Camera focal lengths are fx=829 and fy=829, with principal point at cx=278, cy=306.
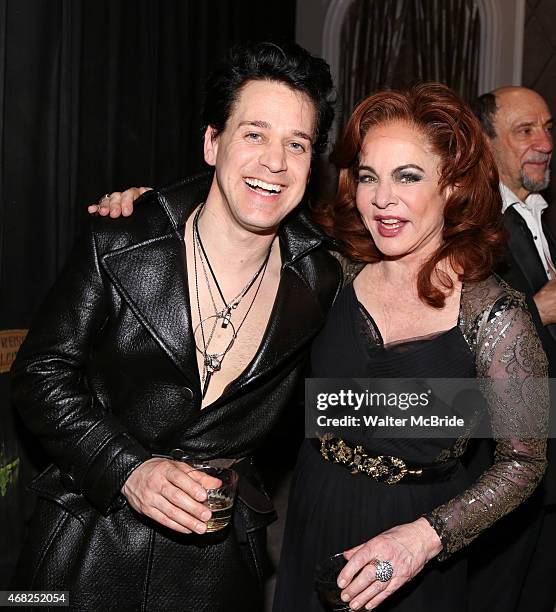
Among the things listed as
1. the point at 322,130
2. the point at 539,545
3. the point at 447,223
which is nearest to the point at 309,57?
the point at 322,130

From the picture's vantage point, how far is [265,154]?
6.22ft

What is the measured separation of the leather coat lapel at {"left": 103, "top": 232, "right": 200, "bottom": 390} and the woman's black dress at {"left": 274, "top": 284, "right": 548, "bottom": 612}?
413 mm

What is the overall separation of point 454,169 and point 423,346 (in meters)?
0.43

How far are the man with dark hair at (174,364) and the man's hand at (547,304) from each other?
1.20 meters

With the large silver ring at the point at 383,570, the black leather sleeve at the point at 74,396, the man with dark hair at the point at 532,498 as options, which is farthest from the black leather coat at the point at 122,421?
the man with dark hair at the point at 532,498

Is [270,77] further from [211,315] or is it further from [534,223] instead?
[534,223]

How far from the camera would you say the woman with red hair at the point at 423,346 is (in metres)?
1.81

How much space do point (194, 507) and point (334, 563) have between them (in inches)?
13.1

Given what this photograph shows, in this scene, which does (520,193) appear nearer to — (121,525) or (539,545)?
(539,545)

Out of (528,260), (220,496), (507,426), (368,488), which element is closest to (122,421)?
(220,496)

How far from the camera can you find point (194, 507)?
5.12 ft

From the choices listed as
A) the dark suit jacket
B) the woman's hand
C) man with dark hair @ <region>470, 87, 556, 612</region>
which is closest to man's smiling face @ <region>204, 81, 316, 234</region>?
the woman's hand

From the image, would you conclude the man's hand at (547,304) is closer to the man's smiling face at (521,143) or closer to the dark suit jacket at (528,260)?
the dark suit jacket at (528,260)

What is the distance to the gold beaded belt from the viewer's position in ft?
6.53
